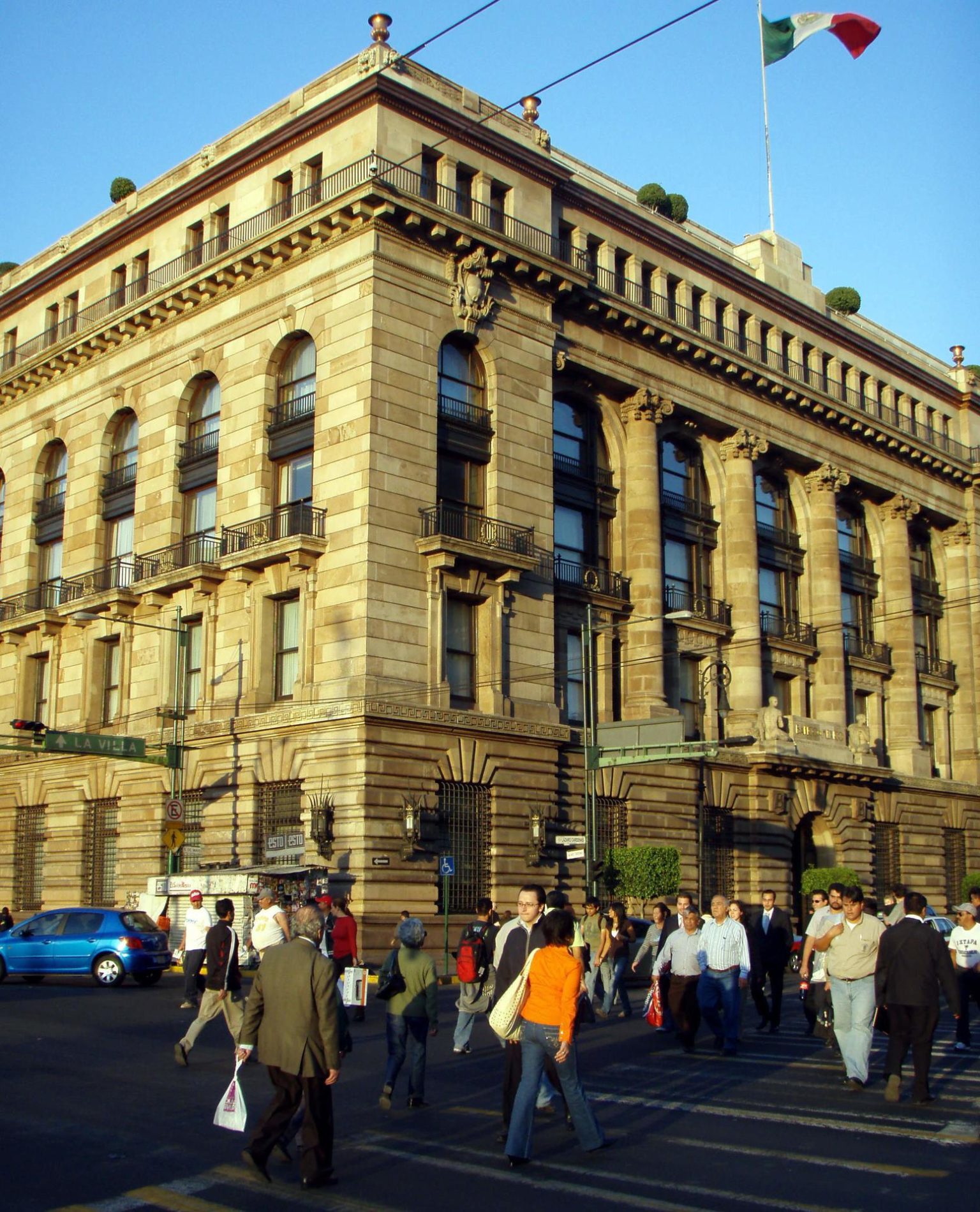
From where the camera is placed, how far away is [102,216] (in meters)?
49.5

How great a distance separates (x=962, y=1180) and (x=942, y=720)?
2134 inches

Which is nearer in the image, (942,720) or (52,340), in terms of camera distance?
(52,340)

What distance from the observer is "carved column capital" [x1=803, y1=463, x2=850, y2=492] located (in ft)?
180

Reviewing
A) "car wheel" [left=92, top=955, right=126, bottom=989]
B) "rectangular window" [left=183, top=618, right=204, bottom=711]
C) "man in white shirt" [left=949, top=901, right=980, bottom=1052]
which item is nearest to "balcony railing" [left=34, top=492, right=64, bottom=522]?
"rectangular window" [left=183, top=618, right=204, bottom=711]

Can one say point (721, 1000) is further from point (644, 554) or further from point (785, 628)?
point (785, 628)

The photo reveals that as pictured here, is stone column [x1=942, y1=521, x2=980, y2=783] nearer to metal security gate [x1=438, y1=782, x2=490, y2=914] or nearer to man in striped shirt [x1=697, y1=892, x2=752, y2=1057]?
metal security gate [x1=438, y1=782, x2=490, y2=914]

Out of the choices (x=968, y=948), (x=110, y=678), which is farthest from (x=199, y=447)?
(x=968, y=948)

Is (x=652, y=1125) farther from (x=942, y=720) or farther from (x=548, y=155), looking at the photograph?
(x=942, y=720)

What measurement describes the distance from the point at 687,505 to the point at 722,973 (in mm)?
32534

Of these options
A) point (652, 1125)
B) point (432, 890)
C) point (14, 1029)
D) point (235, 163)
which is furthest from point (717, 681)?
point (652, 1125)

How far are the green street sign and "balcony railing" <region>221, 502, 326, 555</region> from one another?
6.22 m

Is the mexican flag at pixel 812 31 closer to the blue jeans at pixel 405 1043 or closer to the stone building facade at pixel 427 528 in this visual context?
the stone building facade at pixel 427 528

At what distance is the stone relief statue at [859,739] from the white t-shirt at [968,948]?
32665mm

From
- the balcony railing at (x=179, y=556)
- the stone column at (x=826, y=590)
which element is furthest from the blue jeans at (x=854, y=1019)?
the stone column at (x=826, y=590)
